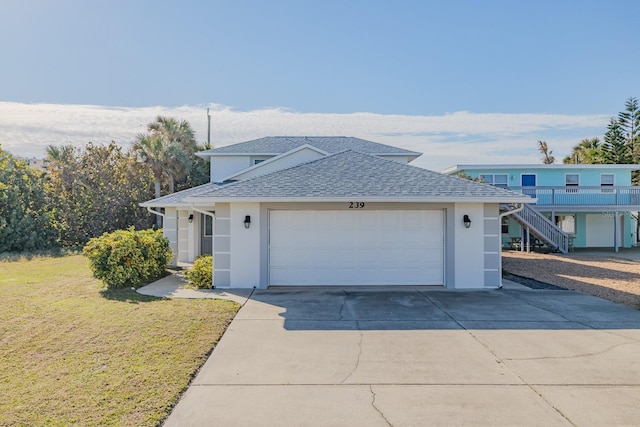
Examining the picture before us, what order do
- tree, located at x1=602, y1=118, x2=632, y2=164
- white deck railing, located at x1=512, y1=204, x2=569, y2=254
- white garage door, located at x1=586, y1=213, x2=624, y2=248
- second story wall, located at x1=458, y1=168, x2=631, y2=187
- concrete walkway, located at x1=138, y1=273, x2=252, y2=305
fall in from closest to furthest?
concrete walkway, located at x1=138, y1=273, x2=252, y2=305, white deck railing, located at x1=512, y1=204, x2=569, y2=254, second story wall, located at x1=458, y1=168, x2=631, y2=187, white garage door, located at x1=586, y1=213, x2=624, y2=248, tree, located at x1=602, y1=118, x2=632, y2=164

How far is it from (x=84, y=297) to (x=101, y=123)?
16.6 m

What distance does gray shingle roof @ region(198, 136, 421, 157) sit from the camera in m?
19.5

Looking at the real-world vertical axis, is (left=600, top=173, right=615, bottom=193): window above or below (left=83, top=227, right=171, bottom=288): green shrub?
above

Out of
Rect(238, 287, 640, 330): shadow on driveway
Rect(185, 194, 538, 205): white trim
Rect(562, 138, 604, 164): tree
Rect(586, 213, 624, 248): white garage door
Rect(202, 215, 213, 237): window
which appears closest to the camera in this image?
Rect(238, 287, 640, 330): shadow on driveway

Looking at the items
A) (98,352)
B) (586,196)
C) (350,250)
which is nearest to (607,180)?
(586,196)

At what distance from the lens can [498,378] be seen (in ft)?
16.9

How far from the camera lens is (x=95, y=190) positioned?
2511 cm

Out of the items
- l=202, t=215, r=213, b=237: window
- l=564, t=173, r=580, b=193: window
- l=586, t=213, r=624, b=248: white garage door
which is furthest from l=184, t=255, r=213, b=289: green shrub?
l=586, t=213, r=624, b=248: white garage door

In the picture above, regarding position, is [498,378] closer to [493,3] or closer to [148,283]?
[148,283]

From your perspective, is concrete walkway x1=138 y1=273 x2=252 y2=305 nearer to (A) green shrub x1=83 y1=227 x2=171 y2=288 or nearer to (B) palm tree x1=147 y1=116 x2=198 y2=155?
(A) green shrub x1=83 y1=227 x2=171 y2=288

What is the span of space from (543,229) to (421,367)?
18974 millimetres

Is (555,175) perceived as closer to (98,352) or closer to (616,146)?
(616,146)

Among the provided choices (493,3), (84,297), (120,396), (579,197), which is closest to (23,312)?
(84,297)

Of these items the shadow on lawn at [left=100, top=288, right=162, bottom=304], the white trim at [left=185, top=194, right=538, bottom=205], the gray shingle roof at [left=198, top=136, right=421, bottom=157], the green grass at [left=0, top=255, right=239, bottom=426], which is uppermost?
the gray shingle roof at [left=198, top=136, right=421, bottom=157]
